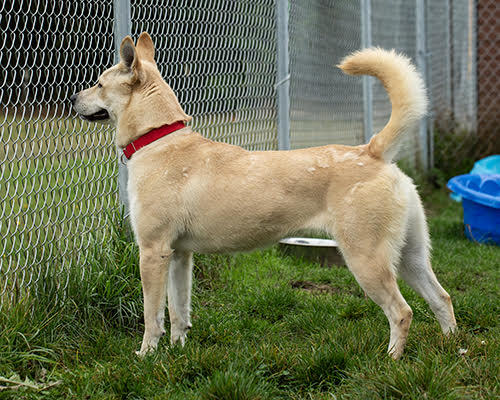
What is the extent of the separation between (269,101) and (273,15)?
828mm

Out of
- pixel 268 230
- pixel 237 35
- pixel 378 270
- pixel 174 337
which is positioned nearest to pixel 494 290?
pixel 378 270

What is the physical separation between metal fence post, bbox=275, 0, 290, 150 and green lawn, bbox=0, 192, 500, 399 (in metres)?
1.63

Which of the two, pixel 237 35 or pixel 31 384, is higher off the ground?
pixel 237 35

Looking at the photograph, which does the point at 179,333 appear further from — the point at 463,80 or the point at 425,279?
the point at 463,80

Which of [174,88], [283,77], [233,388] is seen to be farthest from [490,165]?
[233,388]

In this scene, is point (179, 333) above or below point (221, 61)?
below

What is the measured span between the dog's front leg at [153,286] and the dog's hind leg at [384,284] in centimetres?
100

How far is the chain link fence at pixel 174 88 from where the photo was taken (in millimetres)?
3609

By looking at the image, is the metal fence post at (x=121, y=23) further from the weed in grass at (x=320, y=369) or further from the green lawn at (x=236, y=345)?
the weed in grass at (x=320, y=369)

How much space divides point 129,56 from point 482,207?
13.9ft

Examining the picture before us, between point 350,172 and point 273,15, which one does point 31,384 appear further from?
point 273,15

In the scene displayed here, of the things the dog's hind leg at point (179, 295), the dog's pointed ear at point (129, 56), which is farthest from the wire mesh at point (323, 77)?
the dog's pointed ear at point (129, 56)

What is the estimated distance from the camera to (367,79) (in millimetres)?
7691

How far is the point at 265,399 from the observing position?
2.75 metres
